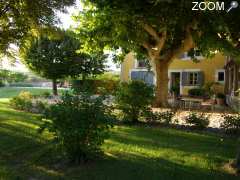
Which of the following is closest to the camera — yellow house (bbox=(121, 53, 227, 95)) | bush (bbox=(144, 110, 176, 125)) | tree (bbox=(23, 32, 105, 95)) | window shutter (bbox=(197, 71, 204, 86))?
bush (bbox=(144, 110, 176, 125))

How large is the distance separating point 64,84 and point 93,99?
1484 inches

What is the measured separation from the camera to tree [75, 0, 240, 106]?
1238cm

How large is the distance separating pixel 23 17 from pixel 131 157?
6.50 m

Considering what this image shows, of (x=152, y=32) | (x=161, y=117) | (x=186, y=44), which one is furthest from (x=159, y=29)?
(x=161, y=117)

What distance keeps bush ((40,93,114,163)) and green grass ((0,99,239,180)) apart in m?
0.30

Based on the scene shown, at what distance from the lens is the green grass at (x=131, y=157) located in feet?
21.4

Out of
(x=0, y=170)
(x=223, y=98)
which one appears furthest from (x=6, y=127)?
(x=223, y=98)

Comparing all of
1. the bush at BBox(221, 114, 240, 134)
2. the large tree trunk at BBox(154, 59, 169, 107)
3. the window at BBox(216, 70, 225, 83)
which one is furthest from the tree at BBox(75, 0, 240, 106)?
the window at BBox(216, 70, 225, 83)

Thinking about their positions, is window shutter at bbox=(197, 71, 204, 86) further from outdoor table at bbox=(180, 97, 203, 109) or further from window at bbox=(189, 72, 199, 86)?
outdoor table at bbox=(180, 97, 203, 109)

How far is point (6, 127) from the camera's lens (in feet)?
38.6

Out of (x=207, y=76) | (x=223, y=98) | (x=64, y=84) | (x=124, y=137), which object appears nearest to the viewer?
(x=124, y=137)

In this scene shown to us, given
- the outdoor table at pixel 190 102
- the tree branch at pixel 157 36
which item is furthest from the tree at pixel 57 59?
the tree branch at pixel 157 36

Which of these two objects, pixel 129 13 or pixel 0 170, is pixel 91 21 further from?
pixel 0 170

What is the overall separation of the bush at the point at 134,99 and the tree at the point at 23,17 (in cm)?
347
